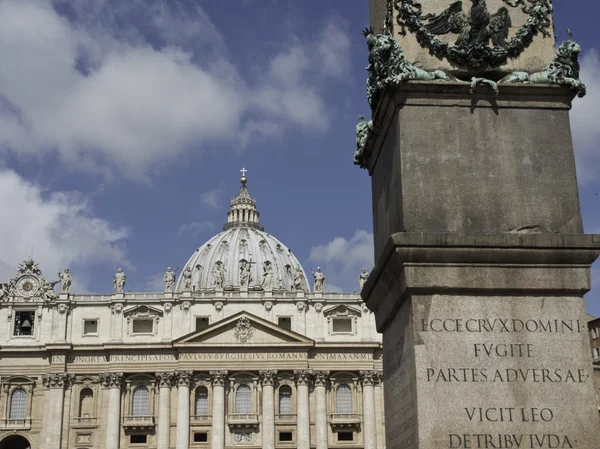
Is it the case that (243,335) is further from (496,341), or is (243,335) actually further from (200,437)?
(496,341)

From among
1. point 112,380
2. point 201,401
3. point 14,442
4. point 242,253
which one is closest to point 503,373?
point 201,401

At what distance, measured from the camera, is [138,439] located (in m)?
71.6

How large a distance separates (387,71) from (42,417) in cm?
6979

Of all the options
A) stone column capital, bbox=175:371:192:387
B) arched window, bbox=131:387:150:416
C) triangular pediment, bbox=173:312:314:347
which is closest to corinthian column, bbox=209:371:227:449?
stone column capital, bbox=175:371:192:387

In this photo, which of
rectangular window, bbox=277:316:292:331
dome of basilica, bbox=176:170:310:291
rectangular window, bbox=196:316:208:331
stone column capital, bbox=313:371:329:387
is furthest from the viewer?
dome of basilica, bbox=176:170:310:291

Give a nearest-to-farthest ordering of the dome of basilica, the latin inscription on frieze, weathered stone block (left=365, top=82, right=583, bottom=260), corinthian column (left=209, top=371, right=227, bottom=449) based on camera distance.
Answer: the latin inscription on frieze
weathered stone block (left=365, top=82, right=583, bottom=260)
corinthian column (left=209, top=371, right=227, bottom=449)
the dome of basilica

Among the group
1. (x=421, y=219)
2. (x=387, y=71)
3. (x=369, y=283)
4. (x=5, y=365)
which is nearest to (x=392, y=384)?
(x=369, y=283)

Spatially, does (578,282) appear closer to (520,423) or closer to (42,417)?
(520,423)

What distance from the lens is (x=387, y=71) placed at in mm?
8344

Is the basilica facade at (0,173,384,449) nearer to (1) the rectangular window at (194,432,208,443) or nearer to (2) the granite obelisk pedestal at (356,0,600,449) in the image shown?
(1) the rectangular window at (194,432,208,443)

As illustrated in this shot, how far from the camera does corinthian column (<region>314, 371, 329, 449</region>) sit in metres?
71.1

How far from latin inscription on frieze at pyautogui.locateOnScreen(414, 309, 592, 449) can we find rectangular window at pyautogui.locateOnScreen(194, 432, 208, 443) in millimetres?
66172

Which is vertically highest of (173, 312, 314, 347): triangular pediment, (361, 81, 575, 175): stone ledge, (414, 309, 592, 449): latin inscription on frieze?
(173, 312, 314, 347): triangular pediment

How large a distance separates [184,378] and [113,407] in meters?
6.12
